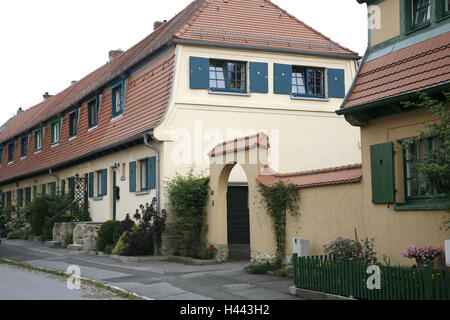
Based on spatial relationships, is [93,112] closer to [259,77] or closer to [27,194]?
[259,77]

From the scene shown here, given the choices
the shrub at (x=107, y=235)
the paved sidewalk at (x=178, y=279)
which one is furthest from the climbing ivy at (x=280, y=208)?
the shrub at (x=107, y=235)

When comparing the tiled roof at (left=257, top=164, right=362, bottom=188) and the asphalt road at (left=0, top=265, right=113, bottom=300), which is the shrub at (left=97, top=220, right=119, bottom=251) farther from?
the tiled roof at (left=257, top=164, right=362, bottom=188)

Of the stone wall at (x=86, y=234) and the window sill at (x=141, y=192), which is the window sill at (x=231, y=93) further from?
the stone wall at (x=86, y=234)

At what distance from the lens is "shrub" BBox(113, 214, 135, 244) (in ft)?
66.3

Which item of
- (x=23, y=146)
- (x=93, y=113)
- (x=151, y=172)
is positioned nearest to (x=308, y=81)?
(x=151, y=172)

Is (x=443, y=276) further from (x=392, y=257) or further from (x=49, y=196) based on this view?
(x=49, y=196)

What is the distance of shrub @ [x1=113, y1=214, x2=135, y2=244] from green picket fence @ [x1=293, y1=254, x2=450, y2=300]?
9.51 meters

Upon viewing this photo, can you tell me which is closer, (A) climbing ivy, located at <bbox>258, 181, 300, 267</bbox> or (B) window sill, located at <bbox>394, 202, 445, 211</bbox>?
(B) window sill, located at <bbox>394, 202, 445, 211</bbox>

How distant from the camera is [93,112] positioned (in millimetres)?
27859

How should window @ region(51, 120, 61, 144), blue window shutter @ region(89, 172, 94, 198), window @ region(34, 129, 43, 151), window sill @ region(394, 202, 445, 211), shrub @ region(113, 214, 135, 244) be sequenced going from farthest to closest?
window @ region(34, 129, 43, 151) → window @ region(51, 120, 61, 144) → blue window shutter @ region(89, 172, 94, 198) → shrub @ region(113, 214, 135, 244) → window sill @ region(394, 202, 445, 211)

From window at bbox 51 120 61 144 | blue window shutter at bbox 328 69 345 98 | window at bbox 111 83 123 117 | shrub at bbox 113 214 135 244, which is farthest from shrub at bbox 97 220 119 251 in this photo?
window at bbox 51 120 61 144

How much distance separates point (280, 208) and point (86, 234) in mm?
10464
